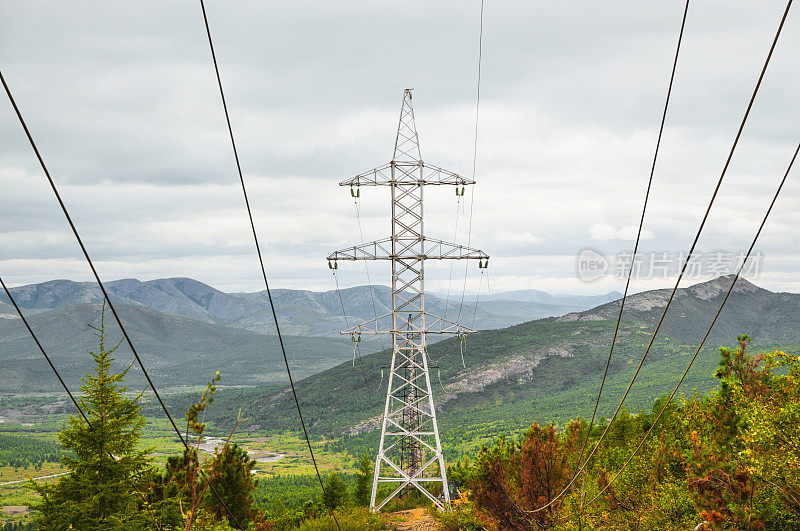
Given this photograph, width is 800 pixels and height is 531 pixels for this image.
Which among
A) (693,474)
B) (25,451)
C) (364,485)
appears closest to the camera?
(693,474)

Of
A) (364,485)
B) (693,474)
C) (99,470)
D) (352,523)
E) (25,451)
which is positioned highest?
(99,470)

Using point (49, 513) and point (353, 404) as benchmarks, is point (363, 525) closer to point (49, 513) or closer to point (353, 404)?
point (49, 513)

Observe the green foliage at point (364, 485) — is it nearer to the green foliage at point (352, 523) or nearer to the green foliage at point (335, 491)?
the green foliage at point (335, 491)

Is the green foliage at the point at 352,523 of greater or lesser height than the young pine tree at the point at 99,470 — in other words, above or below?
below

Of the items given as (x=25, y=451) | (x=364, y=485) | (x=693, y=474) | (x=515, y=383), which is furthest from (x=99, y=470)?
(x=25, y=451)

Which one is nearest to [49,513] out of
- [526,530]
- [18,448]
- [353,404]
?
[526,530]

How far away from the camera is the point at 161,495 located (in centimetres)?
1797

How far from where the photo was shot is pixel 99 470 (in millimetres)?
16125

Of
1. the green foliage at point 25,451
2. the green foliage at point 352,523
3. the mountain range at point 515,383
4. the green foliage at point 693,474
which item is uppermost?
the green foliage at point 693,474

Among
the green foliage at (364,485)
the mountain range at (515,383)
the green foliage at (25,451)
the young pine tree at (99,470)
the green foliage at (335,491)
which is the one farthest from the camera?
the green foliage at (25,451)

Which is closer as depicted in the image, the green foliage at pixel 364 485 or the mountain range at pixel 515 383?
the green foliage at pixel 364 485

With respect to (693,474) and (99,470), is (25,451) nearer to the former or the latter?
(99,470)

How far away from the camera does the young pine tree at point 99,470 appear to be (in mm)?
15125

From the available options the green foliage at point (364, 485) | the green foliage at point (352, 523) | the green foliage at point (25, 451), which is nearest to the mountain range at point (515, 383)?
Result: the green foliage at point (25, 451)
